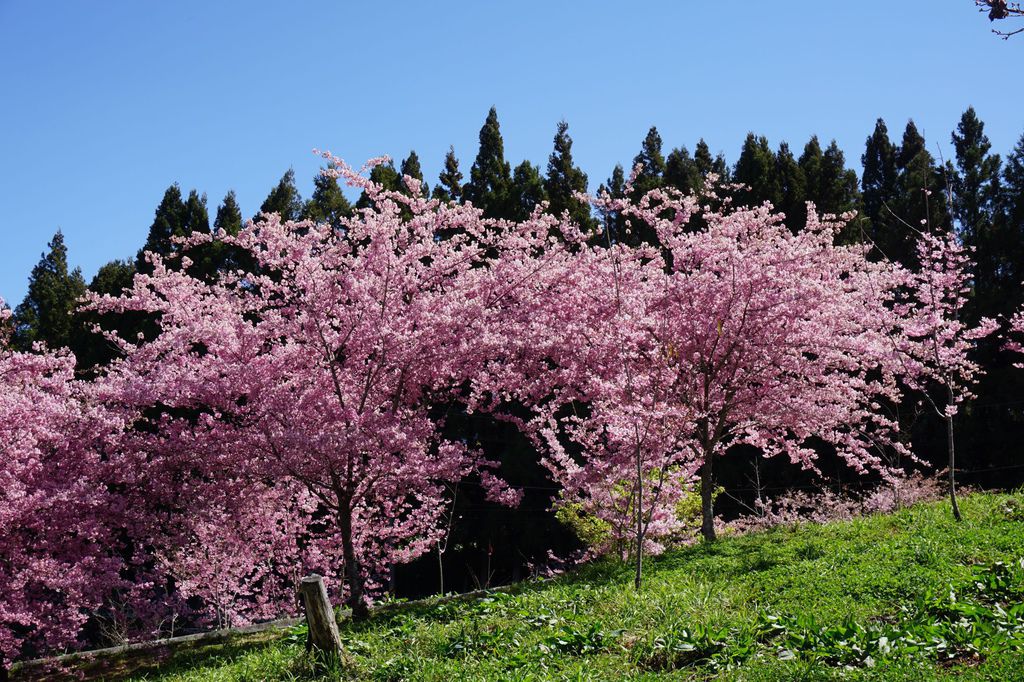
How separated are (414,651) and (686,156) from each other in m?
29.1

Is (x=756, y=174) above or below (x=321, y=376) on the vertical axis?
above

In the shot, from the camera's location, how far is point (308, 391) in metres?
9.91

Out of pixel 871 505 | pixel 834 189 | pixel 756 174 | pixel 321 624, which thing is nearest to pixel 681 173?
pixel 756 174

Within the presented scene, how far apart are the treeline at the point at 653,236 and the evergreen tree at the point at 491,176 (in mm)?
56

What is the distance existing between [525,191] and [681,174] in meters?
6.47

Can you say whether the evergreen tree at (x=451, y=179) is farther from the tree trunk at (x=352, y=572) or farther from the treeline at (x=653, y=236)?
the tree trunk at (x=352, y=572)

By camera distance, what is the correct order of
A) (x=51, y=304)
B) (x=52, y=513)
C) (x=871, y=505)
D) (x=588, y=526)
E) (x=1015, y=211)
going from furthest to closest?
(x=51, y=304), (x=1015, y=211), (x=871, y=505), (x=588, y=526), (x=52, y=513)

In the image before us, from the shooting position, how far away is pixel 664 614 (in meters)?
6.42

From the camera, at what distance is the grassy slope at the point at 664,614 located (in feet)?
17.9

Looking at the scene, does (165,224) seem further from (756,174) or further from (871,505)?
(871,505)

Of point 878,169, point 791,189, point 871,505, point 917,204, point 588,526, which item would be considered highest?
point 878,169

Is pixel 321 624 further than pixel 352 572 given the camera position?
No

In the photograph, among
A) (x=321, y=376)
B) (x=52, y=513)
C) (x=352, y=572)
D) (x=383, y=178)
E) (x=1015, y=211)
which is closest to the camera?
(x=52, y=513)

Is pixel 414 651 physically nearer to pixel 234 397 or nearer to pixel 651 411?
pixel 651 411
